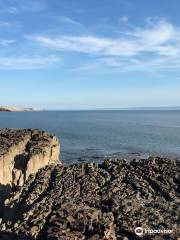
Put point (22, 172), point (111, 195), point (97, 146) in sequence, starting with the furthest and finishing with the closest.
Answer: point (97, 146) → point (22, 172) → point (111, 195)

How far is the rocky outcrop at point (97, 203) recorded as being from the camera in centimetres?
2333

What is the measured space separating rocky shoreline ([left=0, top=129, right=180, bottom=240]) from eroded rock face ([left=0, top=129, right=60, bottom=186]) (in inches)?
279

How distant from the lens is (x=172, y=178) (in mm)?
31188

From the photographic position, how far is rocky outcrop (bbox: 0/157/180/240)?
76.5 feet

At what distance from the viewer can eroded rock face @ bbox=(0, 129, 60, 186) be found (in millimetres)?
47156

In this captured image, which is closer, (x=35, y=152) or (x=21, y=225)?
(x=21, y=225)

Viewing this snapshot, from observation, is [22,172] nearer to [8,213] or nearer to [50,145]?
[50,145]

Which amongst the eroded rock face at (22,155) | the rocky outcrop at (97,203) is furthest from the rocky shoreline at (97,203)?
the eroded rock face at (22,155)

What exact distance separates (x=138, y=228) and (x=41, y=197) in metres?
8.56

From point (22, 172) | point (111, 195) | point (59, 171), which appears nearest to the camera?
point (111, 195)

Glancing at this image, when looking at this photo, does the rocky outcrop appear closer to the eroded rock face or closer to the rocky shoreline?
the rocky shoreline

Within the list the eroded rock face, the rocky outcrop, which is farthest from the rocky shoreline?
the eroded rock face

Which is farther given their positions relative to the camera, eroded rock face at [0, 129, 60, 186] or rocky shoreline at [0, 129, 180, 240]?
eroded rock face at [0, 129, 60, 186]

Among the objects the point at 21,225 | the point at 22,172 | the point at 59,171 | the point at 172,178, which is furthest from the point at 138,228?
the point at 22,172
